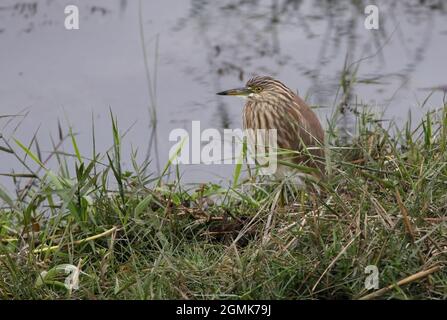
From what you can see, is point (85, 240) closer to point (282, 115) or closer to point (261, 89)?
point (282, 115)

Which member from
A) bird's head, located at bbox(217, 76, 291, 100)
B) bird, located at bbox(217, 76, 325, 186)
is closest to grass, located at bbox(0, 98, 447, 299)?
bird, located at bbox(217, 76, 325, 186)

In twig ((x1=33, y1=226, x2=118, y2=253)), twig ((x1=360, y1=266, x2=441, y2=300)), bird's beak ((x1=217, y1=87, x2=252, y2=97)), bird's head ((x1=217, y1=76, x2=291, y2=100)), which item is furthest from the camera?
bird's beak ((x1=217, y1=87, x2=252, y2=97))

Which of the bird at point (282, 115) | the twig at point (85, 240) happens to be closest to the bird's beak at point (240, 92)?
the bird at point (282, 115)

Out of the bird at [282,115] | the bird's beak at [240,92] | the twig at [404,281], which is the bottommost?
the twig at [404,281]

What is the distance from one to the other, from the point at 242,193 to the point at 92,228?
708 millimetres

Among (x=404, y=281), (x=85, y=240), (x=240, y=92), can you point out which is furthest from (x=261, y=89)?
(x=404, y=281)

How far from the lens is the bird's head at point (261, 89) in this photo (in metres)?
5.25

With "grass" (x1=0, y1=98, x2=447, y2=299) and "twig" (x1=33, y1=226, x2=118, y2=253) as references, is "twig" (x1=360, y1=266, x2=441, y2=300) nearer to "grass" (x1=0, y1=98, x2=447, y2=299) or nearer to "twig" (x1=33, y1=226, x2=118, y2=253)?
"grass" (x1=0, y1=98, x2=447, y2=299)

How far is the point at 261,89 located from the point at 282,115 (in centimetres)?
30

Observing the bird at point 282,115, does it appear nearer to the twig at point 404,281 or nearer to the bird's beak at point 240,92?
the bird's beak at point 240,92

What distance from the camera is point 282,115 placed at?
5.07m

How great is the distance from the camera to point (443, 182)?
402cm

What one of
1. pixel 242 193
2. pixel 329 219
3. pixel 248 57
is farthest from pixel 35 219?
pixel 248 57

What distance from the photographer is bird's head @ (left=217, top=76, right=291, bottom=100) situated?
17.2ft
